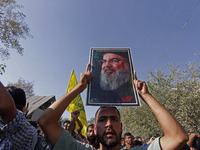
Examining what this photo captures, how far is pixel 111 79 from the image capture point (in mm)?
2393

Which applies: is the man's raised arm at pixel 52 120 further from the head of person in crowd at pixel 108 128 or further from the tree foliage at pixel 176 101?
the tree foliage at pixel 176 101

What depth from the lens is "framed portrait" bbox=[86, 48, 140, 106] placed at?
7.15 ft

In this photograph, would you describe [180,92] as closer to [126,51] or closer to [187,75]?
[187,75]

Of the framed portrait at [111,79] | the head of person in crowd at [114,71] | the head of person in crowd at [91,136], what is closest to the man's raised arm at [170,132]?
the framed portrait at [111,79]

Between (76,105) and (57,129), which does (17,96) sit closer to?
(57,129)

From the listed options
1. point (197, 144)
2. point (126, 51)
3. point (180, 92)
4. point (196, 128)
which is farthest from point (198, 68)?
point (126, 51)

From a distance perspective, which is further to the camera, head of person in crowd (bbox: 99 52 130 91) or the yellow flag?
the yellow flag

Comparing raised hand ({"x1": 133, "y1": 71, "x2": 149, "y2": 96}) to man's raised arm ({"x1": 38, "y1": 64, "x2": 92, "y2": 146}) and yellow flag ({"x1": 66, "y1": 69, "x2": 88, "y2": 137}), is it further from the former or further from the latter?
yellow flag ({"x1": 66, "y1": 69, "x2": 88, "y2": 137})

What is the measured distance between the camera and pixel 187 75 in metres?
17.1

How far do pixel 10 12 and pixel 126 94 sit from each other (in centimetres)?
1430

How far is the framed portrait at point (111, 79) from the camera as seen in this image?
218cm

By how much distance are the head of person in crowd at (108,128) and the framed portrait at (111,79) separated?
15 centimetres

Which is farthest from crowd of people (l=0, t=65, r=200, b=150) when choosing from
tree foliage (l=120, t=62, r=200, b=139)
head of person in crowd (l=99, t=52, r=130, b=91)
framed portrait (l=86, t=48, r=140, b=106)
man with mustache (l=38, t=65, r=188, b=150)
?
tree foliage (l=120, t=62, r=200, b=139)

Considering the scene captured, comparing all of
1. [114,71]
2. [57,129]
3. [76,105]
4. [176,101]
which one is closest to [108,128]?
[57,129]
